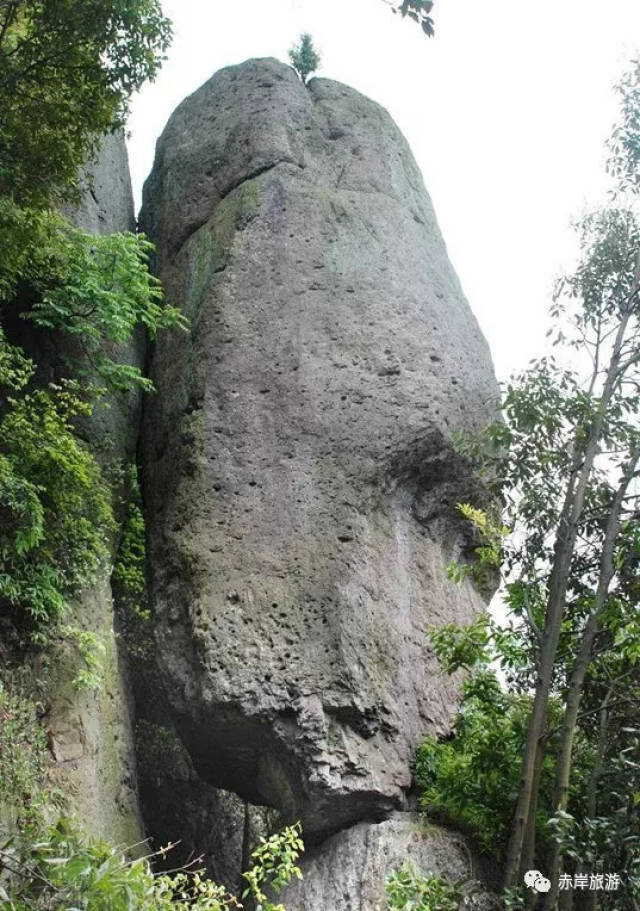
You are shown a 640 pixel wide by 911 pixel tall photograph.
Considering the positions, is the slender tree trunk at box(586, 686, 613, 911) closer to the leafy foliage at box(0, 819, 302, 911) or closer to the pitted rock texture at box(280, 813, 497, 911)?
the pitted rock texture at box(280, 813, 497, 911)

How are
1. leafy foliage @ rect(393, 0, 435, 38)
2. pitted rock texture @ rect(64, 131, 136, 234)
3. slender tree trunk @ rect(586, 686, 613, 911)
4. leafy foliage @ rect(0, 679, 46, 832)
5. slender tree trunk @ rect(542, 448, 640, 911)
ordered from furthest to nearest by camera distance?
1. pitted rock texture @ rect(64, 131, 136, 234)
2. leafy foliage @ rect(0, 679, 46, 832)
3. slender tree trunk @ rect(586, 686, 613, 911)
4. slender tree trunk @ rect(542, 448, 640, 911)
5. leafy foliage @ rect(393, 0, 435, 38)

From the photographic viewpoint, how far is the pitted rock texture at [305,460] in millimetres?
7855

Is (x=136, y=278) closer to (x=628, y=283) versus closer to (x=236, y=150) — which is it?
(x=236, y=150)

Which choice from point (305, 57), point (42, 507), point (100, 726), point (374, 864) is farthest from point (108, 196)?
point (374, 864)

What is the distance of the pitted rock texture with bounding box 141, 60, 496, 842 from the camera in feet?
25.8

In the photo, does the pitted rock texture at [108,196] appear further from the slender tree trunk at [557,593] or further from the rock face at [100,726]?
the slender tree trunk at [557,593]

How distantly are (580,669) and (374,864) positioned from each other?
2118 millimetres

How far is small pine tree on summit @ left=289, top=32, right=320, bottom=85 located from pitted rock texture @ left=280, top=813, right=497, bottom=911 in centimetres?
990

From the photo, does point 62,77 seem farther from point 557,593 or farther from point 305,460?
point 557,593

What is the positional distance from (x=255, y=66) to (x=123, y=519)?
6177mm

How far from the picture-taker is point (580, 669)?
6875mm

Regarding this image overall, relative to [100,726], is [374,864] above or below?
below

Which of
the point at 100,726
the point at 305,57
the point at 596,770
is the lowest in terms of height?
the point at 596,770

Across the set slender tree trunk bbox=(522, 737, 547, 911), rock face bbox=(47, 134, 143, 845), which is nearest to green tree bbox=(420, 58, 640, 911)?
slender tree trunk bbox=(522, 737, 547, 911)
